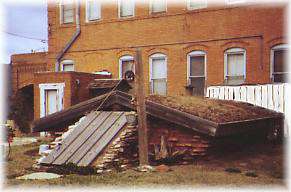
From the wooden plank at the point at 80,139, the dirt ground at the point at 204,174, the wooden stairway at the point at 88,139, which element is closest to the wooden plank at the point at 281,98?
the dirt ground at the point at 204,174

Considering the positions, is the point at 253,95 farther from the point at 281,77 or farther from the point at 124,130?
the point at 124,130

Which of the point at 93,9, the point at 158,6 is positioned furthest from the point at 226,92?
the point at 93,9

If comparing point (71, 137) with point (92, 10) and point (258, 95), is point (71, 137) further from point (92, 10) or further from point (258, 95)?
point (92, 10)

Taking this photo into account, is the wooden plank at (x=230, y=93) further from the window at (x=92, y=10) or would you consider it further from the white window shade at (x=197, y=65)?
the window at (x=92, y=10)

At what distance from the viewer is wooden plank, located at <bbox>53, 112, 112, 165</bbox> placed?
34.1 feet

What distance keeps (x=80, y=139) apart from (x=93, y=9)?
11722mm

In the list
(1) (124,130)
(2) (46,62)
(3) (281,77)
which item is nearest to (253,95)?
(3) (281,77)

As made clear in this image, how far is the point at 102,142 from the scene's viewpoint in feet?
33.9

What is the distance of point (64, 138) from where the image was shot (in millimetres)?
11242

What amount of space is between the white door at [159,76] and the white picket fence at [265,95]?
343 centimetres

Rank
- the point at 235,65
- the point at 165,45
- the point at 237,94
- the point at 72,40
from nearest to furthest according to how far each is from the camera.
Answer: the point at 237,94
the point at 235,65
the point at 165,45
the point at 72,40

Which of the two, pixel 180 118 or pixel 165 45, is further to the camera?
pixel 165 45

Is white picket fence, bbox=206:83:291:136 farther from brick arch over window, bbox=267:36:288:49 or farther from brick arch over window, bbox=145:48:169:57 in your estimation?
brick arch over window, bbox=145:48:169:57

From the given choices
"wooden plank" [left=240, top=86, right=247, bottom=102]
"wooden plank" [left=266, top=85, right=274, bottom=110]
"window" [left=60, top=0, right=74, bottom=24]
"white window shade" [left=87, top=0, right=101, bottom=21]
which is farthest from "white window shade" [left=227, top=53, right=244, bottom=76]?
"window" [left=60, top=0, right=74, bottom=24]
